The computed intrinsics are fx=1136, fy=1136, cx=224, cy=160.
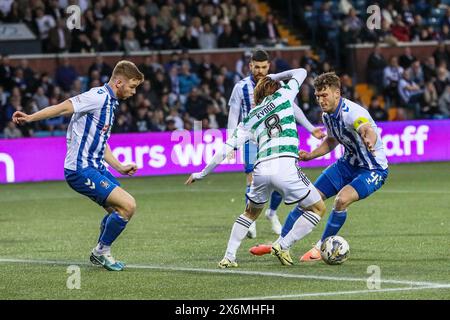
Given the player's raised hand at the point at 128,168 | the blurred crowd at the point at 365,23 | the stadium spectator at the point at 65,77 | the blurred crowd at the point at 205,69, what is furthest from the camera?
the blurred crowd at the point at 365,23

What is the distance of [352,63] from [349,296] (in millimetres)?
22200

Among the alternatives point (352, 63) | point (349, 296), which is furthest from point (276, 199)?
point (352, 63)

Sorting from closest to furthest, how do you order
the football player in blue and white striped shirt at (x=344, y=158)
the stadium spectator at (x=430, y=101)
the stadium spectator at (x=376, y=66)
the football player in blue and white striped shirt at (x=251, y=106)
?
the football player in blue and white striped shirt at (x=344, y=158), the football player in blue and white striped shirt at (x=251, y=106), the stadium spectator at (x=430, y=101), the stadium spectator at (x=376, y=66)

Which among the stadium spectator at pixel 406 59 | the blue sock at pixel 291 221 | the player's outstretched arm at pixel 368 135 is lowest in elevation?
the stadium spectator at pixel 406 59

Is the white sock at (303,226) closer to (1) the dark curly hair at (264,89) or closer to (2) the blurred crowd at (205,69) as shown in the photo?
(1) the dark curly hair at (264,89)

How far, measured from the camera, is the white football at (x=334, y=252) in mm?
11578

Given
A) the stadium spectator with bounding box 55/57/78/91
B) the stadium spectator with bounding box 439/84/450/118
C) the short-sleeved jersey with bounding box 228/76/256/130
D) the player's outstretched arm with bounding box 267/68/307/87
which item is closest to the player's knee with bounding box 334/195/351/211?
the player's outstretched arm with bounding box 267/68/307/87

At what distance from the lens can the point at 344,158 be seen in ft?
40.9

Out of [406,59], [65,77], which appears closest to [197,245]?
[65,77]

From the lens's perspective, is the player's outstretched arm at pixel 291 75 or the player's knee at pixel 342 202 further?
the player's outstretched arm at pixel 291 75

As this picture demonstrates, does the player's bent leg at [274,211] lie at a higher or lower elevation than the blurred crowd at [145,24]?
lower

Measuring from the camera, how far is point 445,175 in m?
23.3

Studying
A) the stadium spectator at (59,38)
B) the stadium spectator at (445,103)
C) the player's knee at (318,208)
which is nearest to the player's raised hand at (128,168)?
the player's knee at (318,208)
